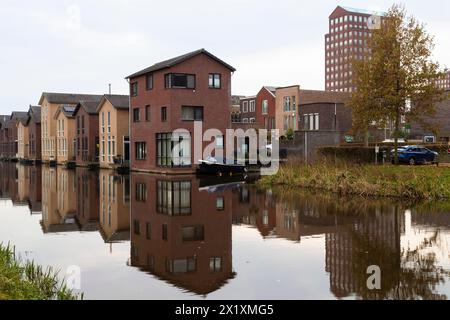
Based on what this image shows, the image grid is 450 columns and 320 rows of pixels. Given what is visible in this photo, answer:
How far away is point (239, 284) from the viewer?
32.0 feet

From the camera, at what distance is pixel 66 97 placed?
80.2m

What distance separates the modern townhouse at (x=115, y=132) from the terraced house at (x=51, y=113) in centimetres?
2131

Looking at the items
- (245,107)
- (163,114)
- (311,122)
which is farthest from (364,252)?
(245,107)

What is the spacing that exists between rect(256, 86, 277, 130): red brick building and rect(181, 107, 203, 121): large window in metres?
30.6

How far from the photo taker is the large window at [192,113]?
43.9 metres

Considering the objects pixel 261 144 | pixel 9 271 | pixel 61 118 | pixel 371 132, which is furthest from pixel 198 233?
pixel 61 118

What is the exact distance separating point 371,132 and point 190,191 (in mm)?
37523

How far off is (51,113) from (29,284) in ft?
240

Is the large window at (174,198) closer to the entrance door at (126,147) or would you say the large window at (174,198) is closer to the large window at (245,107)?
the entrance door at (126,147)

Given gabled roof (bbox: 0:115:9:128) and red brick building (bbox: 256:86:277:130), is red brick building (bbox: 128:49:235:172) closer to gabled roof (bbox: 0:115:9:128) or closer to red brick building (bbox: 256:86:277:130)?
red brick building (bbox: 256:86:277:130)

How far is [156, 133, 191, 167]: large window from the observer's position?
42844 mm

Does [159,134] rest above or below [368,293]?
above

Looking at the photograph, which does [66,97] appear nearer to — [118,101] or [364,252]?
[118,101]

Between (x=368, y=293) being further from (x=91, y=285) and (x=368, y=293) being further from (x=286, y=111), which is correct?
(x=286, y=111)
